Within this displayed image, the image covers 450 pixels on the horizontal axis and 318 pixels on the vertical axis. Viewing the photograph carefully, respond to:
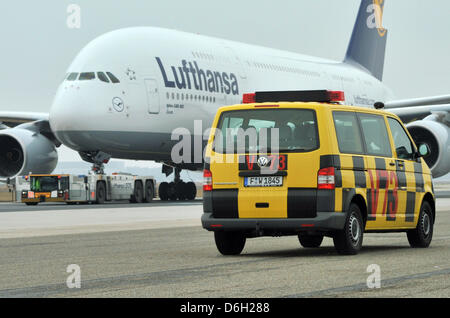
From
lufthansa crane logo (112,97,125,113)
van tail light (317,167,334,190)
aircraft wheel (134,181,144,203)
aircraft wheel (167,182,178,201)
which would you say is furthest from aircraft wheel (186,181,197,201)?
van tail light (317,167,334,190)

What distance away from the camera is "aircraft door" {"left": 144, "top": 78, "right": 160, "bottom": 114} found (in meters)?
28.9

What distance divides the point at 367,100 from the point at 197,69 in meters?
12.5

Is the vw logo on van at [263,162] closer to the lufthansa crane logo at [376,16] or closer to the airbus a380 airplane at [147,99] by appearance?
the airbus a380 airplane at [147,99]

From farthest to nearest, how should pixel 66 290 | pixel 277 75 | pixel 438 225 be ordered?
pixel 277 75 < pixel 438 225 < pixel 66 290

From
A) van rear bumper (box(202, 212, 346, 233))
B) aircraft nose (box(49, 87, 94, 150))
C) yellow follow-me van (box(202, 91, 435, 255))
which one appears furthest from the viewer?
aircraft nose (box(49, 87, 94, 150))

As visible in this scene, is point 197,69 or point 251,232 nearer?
point 251,232

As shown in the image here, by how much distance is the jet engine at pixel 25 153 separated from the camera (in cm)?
3170

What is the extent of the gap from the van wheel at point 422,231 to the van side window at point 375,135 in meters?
1.08

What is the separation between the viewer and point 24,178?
104 feet

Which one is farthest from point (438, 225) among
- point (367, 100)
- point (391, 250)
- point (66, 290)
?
point (367, 100)

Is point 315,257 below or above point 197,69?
below

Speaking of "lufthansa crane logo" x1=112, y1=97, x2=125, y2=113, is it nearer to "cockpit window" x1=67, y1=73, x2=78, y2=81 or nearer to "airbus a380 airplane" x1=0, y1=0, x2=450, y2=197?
"airbus a380 airplane" x1=0, y1=0, x2=450, y2=197

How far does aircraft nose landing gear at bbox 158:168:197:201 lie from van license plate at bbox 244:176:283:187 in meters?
23.6

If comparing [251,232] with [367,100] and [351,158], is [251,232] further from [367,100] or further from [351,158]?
[367,100]
